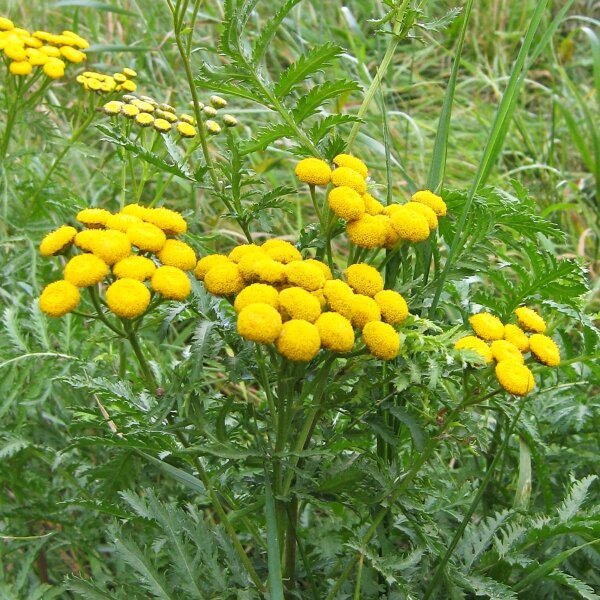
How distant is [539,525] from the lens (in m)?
1.80

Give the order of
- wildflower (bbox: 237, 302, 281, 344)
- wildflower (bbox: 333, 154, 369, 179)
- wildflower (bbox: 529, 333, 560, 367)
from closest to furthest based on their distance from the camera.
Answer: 1. wildflower (bbox: 237, 302, 281, 344)
2. wildflower (bbox: 529, 333, 560, 367)
3. wildflower (bbox: 333, 154, 369, 179)

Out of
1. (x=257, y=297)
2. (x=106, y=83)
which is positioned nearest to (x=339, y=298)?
(x=257, y=297)

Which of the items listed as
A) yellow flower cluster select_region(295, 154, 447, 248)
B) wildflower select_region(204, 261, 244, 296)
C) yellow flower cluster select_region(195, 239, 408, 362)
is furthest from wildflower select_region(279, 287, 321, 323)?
yellow flower cluster select_region(295, 154, 447, 248)

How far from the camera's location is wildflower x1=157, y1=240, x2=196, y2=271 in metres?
1.47

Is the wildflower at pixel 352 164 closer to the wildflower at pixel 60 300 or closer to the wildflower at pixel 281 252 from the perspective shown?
the wildflower at pixel 281 252

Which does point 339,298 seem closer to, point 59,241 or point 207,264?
point 207,264

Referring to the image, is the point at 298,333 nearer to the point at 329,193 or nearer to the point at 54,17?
the point at 329,193

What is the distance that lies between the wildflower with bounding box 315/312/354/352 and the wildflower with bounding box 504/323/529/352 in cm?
35

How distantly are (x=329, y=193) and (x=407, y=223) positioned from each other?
0.16m

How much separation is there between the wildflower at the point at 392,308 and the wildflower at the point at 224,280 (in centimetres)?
25

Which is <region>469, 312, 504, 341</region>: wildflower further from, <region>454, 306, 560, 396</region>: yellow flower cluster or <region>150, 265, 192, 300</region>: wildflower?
<region>150, 265, 192, 300</region>: wildflower

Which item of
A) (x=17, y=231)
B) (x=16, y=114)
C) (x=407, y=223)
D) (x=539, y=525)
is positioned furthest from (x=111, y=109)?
(x=539, y=525)

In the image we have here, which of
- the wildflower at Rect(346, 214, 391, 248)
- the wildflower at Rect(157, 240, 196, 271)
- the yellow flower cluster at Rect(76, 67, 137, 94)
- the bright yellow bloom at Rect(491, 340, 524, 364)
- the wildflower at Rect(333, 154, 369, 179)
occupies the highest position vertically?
the wildflower at Rect(333, 154, 369, 179)

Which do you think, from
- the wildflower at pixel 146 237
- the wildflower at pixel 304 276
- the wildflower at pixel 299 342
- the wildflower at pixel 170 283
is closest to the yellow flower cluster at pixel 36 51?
the wildflower at pixel 146 237
